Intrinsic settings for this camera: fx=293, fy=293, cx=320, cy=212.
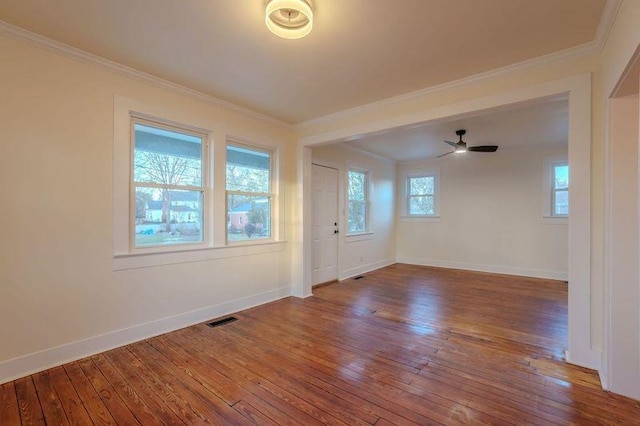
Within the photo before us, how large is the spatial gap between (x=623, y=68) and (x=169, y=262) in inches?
157

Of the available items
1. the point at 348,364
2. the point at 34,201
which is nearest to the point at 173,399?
the point at 348,364

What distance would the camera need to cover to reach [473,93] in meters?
2.97

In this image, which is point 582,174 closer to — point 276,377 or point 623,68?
point 623,68

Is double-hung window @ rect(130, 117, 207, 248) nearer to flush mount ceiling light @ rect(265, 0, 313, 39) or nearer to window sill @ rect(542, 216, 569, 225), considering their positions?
flush mount ceiling light @ rect(265, 0, 313, 39)

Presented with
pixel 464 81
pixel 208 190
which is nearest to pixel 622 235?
pixel 464 81

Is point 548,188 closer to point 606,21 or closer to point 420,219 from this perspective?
point 420,219

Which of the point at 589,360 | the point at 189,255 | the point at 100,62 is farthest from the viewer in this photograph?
the point at 189,255

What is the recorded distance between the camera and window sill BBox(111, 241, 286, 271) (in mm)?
2846

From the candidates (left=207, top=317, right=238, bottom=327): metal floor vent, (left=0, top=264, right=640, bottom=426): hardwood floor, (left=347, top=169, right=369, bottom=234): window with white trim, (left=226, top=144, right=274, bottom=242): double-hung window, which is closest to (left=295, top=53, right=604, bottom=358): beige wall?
(left=0, top=264, right=640, bottom=426): hardwood floor

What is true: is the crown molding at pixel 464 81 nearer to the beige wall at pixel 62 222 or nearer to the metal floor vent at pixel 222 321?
the beige wall at pixel 62 222

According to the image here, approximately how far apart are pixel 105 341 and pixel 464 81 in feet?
14.1

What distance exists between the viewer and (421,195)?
289 inches

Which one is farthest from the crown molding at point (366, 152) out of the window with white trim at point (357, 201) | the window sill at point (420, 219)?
the window sill at point (420, 219)

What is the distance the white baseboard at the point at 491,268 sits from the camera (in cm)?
Result: 568
